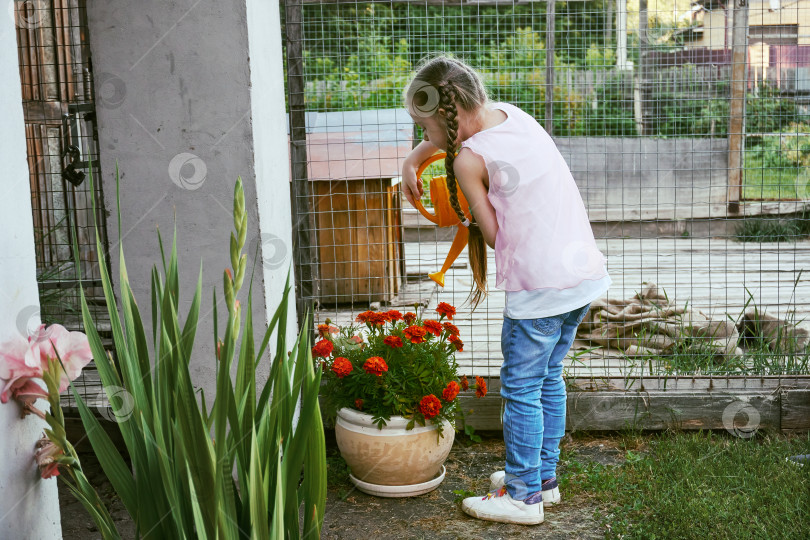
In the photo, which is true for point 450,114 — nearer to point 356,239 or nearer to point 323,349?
point 323,349

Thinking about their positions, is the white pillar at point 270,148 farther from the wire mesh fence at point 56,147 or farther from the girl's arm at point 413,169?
the wire mesh fence at point 56,147

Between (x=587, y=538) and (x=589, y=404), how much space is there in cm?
80

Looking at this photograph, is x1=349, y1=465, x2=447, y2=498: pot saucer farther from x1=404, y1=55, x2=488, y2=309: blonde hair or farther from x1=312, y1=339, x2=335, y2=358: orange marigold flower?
x1=404, y1=55, x2=488, y2=309: blonde hair

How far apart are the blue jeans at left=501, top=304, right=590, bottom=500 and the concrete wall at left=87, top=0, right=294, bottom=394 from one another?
0.81 m

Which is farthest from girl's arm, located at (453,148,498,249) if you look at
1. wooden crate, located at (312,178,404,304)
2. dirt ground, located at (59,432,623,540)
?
wooden crate, located at (312,178,404,304)

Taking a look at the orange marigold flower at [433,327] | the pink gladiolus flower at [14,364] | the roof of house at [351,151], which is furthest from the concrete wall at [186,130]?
the roof of house at [351,151]

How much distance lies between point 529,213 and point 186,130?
3.59 feet

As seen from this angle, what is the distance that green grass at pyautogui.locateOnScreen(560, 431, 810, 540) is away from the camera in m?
2.25

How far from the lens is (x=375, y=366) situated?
2.47 metres

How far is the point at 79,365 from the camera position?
1146mm

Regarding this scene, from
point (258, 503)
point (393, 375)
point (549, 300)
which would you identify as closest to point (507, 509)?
point (393, 375)

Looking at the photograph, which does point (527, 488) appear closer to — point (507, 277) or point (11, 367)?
point (507, 277)

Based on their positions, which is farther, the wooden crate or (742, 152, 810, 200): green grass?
(742, 152, 810, 200): green grass

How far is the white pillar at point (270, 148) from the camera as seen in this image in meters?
2.37
